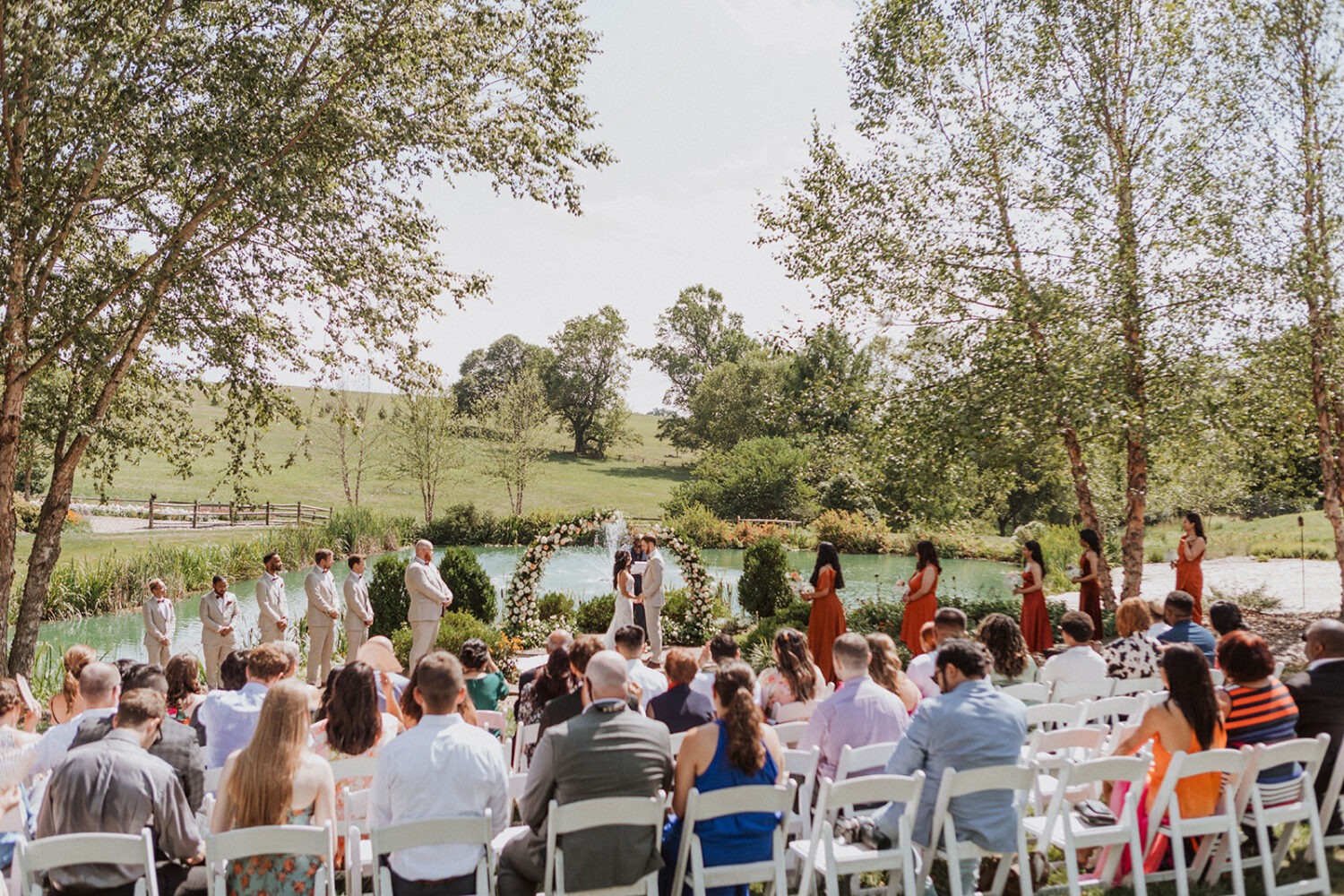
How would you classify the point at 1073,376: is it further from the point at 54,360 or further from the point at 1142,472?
the point at 54,360

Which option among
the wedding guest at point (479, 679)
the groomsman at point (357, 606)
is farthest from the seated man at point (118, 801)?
the groomsman at point (357, 606)

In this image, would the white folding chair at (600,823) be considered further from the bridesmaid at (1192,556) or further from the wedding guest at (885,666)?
the bridesmaid at (1192,556)

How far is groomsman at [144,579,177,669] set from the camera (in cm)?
1120

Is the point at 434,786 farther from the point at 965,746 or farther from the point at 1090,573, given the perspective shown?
the point at 1090,573

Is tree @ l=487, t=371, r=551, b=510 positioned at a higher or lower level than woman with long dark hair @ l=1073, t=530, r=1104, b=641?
higher

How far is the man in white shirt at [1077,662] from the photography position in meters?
6.77

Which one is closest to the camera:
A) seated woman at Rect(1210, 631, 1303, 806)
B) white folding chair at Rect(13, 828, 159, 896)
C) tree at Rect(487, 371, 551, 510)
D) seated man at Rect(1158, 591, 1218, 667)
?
white folding chair at Rect(13, 828, 159, 896)

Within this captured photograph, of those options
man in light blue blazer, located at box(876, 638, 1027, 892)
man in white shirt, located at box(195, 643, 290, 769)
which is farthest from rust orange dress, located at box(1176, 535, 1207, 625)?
man in white shirt, located at box(195, 643, 290, 769)

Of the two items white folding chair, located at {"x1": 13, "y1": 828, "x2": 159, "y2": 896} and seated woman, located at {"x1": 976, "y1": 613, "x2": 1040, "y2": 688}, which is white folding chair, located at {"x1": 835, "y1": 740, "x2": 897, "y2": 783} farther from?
white folding chair, located at {"x1": 13, "y1": 828, "x2": 159, "y2": 896}

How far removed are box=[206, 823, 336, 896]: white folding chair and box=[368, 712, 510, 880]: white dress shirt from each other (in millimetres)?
406

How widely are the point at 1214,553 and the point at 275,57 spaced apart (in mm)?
27942

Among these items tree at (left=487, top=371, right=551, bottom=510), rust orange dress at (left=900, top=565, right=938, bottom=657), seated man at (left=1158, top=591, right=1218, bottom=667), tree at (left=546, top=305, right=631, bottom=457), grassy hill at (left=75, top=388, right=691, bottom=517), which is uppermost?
tree at (left=546, top=305, right=631, bottom=457)

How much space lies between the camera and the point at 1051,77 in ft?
46.8

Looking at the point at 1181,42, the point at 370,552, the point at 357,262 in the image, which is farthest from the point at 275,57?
the point at 370,552
